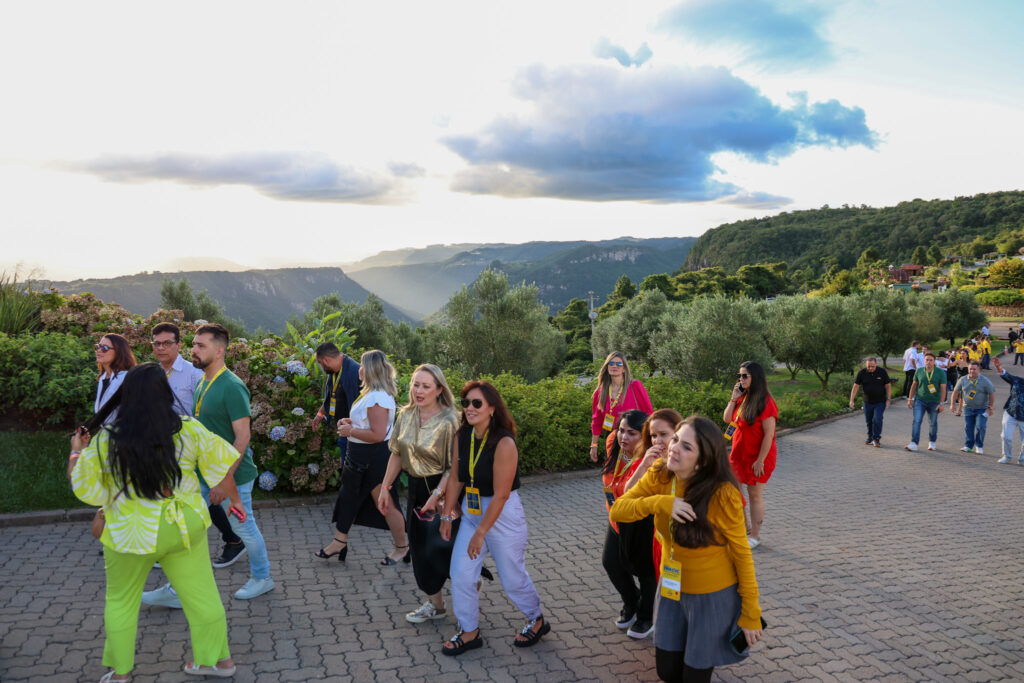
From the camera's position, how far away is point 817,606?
5.28m

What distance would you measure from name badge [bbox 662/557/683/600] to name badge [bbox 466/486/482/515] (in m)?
1.27

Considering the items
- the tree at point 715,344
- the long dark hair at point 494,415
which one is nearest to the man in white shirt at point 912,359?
the tree at point 715,344

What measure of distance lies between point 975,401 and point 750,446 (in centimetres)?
830

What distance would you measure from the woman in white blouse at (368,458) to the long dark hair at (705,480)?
Result: 2677 mm

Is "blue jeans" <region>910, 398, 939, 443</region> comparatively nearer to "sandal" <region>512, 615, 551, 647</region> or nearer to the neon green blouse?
"sandal" <region>512, 615, 551, 647</region>

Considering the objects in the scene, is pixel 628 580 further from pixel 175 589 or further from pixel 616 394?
pixel 175 589

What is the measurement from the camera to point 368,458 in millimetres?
5508

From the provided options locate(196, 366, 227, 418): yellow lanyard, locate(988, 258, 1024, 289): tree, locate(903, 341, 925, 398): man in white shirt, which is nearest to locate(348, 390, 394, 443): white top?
locate(196, 366, 227, 418): yellow lanyard

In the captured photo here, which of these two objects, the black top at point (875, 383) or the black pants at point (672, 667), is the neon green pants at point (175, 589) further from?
the black top at point (875, 383)

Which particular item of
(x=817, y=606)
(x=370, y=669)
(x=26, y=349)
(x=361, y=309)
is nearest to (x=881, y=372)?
(x=817, y=606)

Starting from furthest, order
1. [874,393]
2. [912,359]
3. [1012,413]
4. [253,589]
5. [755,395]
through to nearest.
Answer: [912,359] < [874,393] < [1012,413] < [755,395] < [253,589]

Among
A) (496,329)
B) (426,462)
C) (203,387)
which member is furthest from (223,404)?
(496,329)

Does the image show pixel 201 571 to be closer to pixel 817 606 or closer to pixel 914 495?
pixel 817 606

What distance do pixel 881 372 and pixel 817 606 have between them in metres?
8.58
